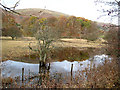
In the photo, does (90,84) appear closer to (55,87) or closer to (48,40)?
(55,87)

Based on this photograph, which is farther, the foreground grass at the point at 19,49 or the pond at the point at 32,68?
the foreground grass at the point at 19,49

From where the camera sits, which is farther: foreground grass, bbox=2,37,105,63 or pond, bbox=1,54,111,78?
foreground grass, bbox=2,37,105,63

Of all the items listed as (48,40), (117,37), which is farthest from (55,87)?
(48,40)

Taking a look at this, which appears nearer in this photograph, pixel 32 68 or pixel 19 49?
pixel 32 68

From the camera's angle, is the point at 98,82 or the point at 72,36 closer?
the point at 98,82

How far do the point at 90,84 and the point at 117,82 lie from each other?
2.05 meters

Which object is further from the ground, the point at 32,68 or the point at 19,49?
the point at 19,49

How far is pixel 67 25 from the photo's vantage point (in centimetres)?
4600

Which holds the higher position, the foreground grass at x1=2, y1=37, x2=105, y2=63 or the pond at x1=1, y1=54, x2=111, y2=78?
the foreground grass at x1=2, y1=37, x2=105, y2=63

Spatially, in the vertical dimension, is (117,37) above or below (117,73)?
above

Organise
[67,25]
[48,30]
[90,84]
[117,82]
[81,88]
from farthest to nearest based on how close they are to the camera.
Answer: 1. [67,25]
2. [48,30]
3. [117,82]
4. [90,84]
5. [81,88]

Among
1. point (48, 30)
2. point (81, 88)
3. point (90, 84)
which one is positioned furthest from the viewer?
point (48, 30)

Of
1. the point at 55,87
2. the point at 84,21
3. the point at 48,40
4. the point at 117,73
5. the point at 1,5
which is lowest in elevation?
the point at 55,87

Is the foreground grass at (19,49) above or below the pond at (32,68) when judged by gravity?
above
